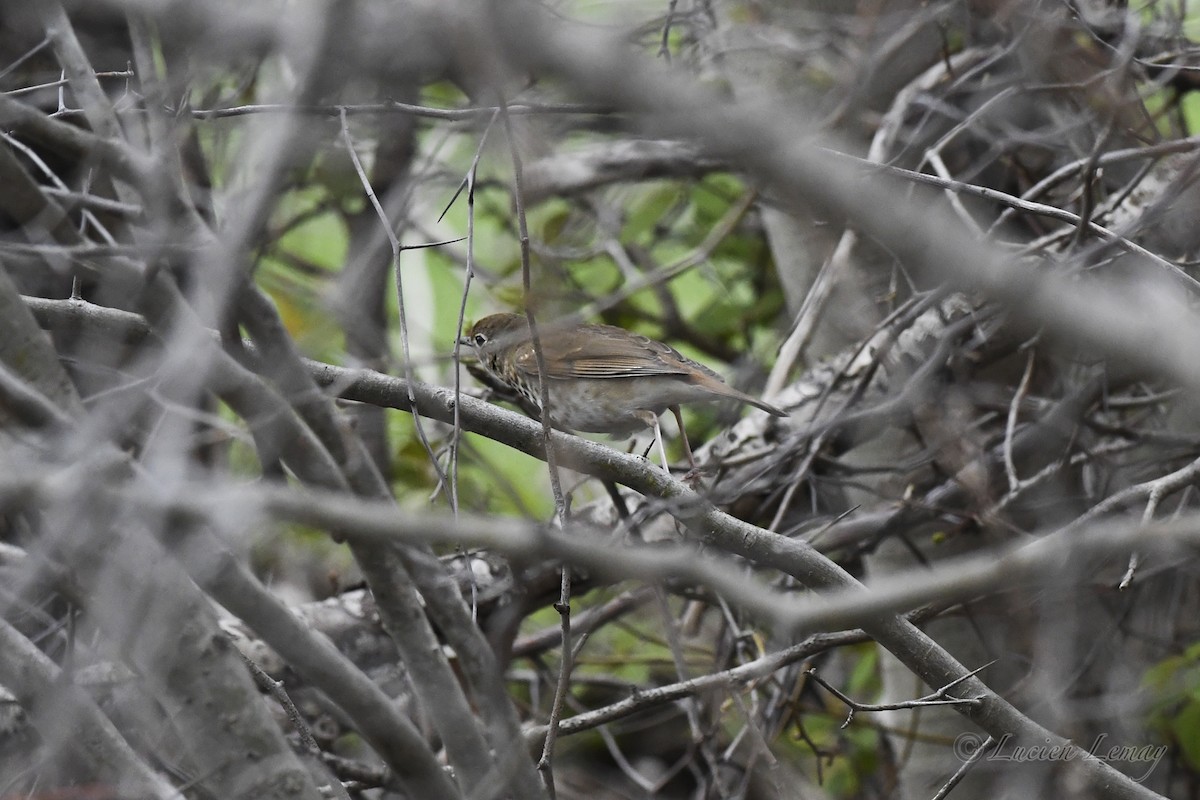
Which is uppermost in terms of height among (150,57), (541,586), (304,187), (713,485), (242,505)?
(150,57)

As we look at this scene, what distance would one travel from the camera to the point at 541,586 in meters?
3.11

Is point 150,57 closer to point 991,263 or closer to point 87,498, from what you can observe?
point 87,498

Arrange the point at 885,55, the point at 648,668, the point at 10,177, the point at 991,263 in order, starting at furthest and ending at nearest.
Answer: the point at 648,668
the point at 885,55
the point at 10,177
the point at 991,263

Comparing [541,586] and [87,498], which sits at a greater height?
[87,498]

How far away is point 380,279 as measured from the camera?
4.45 metres

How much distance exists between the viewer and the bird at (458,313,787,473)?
3.76 meters

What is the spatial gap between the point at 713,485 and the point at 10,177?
1.82 m

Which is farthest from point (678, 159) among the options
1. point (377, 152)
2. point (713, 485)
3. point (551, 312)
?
point (713, 485)

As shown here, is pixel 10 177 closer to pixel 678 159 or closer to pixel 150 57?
pixel 150 57

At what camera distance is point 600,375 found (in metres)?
3.87

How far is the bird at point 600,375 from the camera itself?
3.76 m

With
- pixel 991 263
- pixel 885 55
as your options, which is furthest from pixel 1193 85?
pixel 991 263

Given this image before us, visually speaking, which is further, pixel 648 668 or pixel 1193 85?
pixel 648 668

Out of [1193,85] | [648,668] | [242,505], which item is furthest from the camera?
[648,668]
